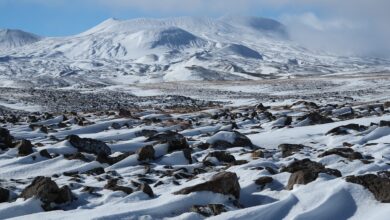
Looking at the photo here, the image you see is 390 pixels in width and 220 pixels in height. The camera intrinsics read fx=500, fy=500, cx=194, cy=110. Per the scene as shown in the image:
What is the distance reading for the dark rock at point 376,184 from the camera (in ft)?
26.6

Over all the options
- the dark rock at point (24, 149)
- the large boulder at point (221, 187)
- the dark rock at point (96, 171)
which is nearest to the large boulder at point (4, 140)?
the dark rock at point (24, 149)

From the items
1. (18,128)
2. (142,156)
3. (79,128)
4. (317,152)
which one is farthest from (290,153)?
(18,128)

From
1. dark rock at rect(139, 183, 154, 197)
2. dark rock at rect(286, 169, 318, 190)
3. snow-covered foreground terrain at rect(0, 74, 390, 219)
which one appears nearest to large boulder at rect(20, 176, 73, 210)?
snow-covered foreground terrain at rect(0, 74, 390, 219)

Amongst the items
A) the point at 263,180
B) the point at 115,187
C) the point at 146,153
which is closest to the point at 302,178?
the point at 263,180

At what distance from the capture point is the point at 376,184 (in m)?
8.41

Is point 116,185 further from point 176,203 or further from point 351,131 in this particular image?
point 351,131

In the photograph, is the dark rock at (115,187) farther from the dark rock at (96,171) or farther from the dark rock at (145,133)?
the dark rock at (145,133)

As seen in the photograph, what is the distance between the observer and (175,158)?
12.6 metres

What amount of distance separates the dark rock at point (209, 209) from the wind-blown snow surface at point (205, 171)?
10 cm

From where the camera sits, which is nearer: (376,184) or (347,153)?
(376,184)

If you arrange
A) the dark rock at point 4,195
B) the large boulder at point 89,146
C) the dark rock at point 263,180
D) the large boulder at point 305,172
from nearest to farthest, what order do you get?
the dark rock at point 4,195
the large boulder at point 305,172
the dark rock at point 263,180
the large boulder at point 89,146

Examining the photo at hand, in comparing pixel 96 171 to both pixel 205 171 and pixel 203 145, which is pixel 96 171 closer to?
pixel 205 171

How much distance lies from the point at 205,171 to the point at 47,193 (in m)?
4.05

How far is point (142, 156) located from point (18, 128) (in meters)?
8.96
